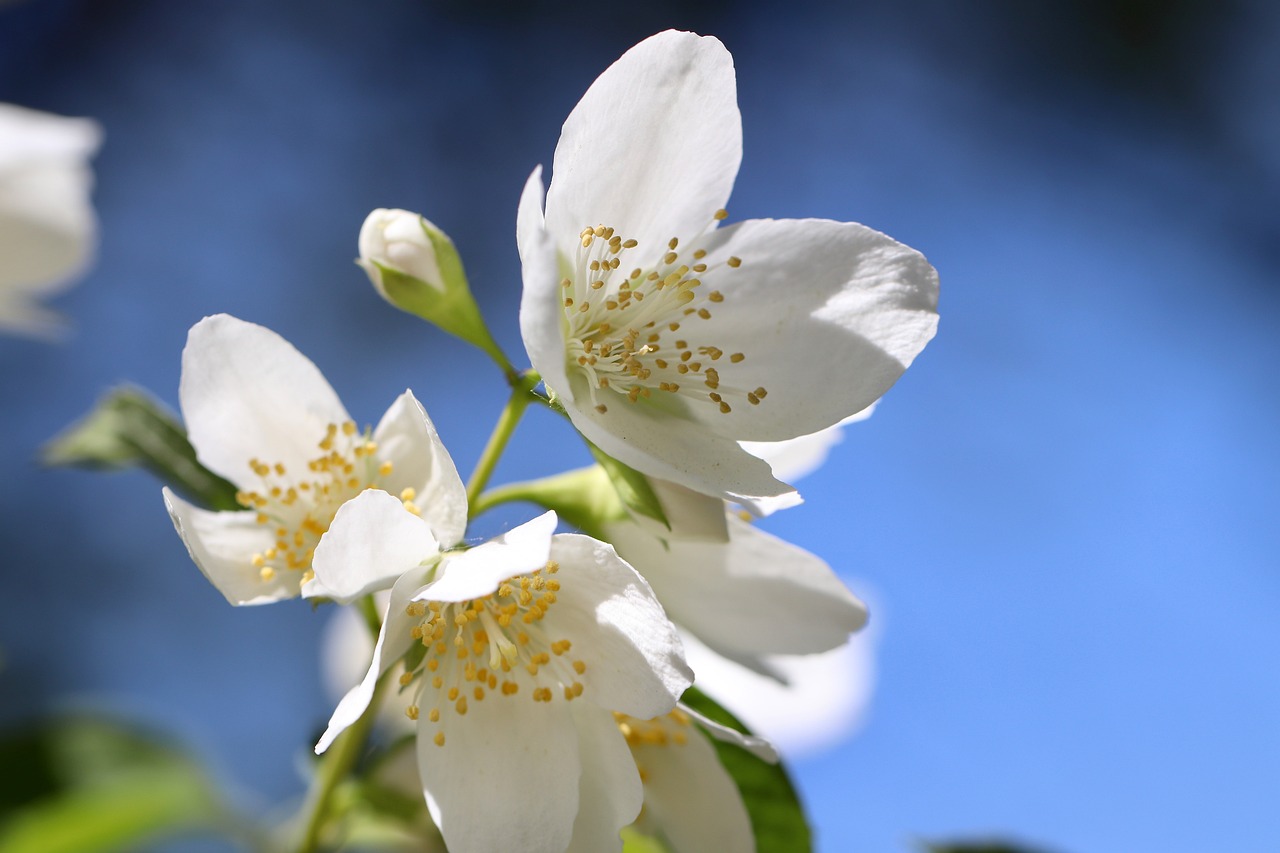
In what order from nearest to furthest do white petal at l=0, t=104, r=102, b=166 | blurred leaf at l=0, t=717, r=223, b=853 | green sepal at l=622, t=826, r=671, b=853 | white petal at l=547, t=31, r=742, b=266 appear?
1. white petal at l=547, t=31, r=742, b=266
2. green sepal at l=622, t=826, r=671, b=853
3. white petal at l=0, t=104, r=102, b=166
4. blurred leaf at l=0, t=717, r=223, b=853

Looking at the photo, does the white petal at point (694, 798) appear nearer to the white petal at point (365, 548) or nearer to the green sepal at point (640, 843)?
the green sepal at point (640, 843)

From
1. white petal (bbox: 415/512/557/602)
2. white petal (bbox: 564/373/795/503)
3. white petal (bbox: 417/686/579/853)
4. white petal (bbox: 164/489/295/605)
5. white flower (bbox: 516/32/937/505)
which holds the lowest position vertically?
white petal (bbox: 417/686/579/853)

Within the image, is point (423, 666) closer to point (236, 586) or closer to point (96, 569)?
point (236, 586)

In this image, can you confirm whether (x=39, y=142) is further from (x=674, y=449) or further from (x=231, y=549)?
(x=674, y=449)

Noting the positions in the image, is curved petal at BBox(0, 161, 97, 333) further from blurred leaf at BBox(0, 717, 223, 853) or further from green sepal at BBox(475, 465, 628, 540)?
green sepal at BBox(475, 465, 628, 540)

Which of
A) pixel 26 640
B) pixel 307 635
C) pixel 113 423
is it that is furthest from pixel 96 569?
pixel 113 423

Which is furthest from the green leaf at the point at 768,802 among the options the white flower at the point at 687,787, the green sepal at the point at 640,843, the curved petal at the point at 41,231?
the curved petal at the point at 41,231

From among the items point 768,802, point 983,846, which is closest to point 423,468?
point 768,802

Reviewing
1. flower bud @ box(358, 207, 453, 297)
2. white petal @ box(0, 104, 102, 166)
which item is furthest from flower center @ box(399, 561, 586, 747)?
white petal @ box(0, 104, 102, 166)
